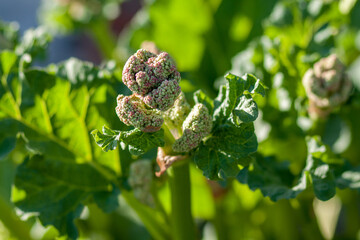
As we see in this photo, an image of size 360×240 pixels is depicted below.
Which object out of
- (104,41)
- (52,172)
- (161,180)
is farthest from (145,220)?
(104,41)

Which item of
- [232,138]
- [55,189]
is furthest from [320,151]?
[55,189]

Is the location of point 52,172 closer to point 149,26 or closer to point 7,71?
point 7,71

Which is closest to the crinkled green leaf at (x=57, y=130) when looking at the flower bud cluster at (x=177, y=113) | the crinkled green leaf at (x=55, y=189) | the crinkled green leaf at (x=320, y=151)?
the crinkled green leaf at (x=55, y=189)

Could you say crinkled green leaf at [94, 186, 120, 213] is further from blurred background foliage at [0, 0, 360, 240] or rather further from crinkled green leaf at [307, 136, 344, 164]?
crinkled green leaf at [307, 136, 344, 164]

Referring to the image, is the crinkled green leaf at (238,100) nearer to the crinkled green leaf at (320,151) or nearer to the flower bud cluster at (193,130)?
the flower bud cluster at (193,130)

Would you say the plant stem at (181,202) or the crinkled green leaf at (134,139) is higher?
the crinkled green leaf at (134,139)

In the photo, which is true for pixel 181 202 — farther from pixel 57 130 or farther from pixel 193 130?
pixel 57 130
